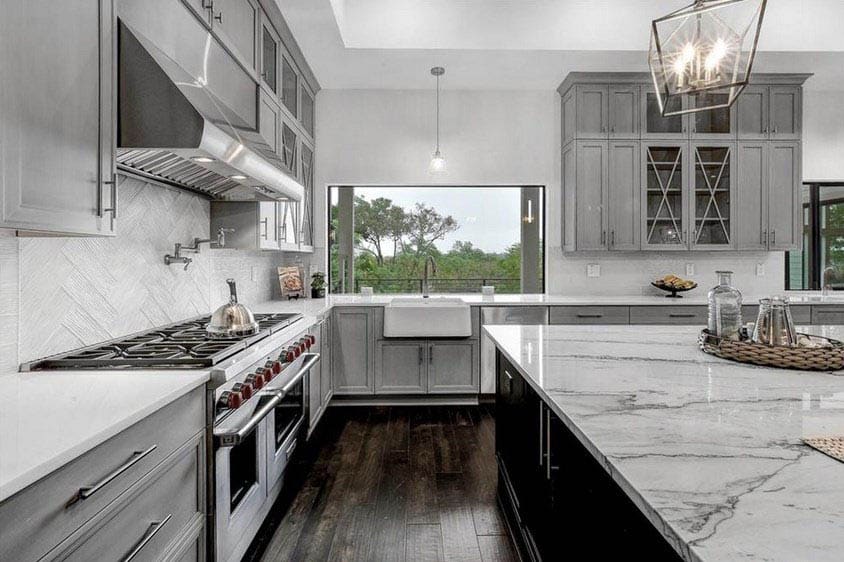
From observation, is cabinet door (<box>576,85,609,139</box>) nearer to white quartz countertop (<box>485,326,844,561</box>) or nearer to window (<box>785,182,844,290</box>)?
window (<box>785,182,844,290</box>)

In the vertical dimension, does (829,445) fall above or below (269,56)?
below

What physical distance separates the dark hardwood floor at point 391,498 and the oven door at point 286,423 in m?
0.21

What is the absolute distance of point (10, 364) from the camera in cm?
160

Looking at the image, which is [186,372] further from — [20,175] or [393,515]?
[393,515]

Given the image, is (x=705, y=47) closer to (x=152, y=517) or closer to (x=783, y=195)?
(x=152, y=517)

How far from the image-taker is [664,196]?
440cm

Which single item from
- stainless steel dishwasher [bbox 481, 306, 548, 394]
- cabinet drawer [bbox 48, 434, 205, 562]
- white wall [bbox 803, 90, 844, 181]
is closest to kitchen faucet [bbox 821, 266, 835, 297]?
white wall [bbox 803, 90, 844, 181]

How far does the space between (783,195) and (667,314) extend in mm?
1523

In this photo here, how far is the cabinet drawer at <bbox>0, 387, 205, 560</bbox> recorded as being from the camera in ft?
2.89

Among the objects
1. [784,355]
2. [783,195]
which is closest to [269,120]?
[784,355]

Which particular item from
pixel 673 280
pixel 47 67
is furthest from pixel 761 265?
pixel 47 67

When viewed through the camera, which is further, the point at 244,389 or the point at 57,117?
the point at 244,389

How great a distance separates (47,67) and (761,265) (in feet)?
17.3

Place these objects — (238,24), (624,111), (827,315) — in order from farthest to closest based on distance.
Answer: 1. (624,111)
2. (827,315)
3. (238,24)
